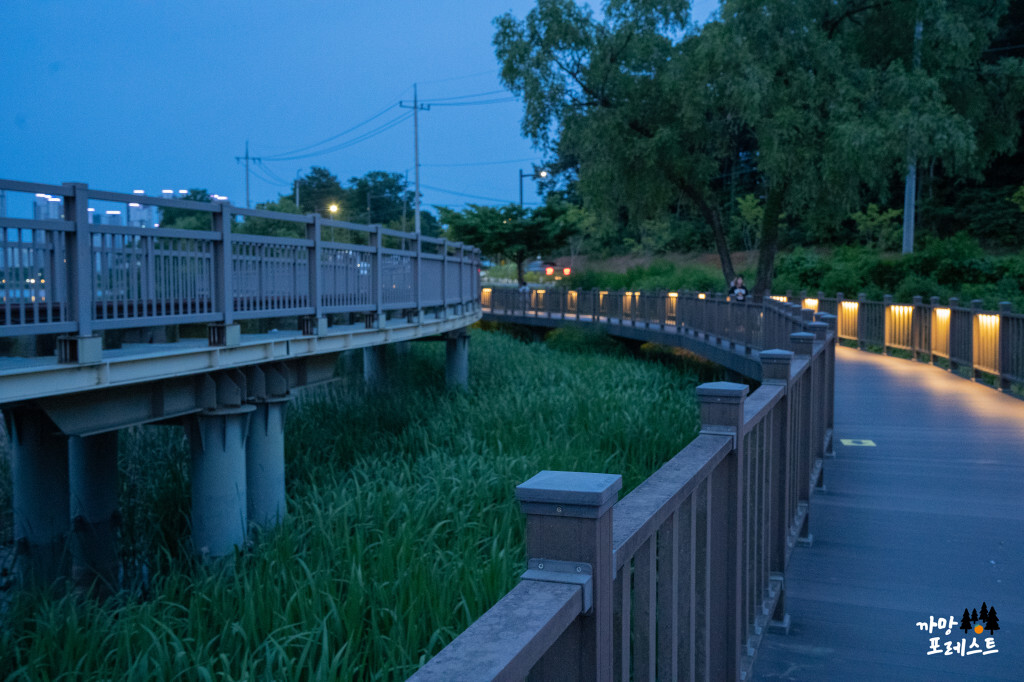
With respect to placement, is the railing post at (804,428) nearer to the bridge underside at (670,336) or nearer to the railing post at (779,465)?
the railing post at (779,465)

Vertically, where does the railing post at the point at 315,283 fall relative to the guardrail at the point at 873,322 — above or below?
above

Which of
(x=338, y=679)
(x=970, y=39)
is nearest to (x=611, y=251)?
(x=970, y=39)

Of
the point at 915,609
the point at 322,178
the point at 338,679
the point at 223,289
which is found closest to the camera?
the point at 915,609

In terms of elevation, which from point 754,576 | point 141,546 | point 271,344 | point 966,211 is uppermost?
point 966,211

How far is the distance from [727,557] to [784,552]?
1.55m

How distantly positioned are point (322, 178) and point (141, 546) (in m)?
102

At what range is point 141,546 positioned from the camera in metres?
10.2

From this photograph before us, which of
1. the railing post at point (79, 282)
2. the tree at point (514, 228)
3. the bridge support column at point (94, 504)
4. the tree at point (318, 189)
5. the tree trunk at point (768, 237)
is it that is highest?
the tree at point (318, 189)

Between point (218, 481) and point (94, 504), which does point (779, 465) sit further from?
point (94, 504)

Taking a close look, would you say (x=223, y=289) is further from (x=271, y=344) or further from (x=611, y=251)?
(x=611, y=251)

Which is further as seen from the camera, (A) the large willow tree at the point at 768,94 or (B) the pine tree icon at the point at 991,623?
(A) the large willow tree at the point at 768,94

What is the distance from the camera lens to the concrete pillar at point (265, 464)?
34.7 feet

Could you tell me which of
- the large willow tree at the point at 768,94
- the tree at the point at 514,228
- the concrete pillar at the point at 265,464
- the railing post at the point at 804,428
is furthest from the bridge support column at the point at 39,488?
the tree at the point at 514,228

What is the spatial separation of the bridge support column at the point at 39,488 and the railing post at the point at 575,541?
847 cm
